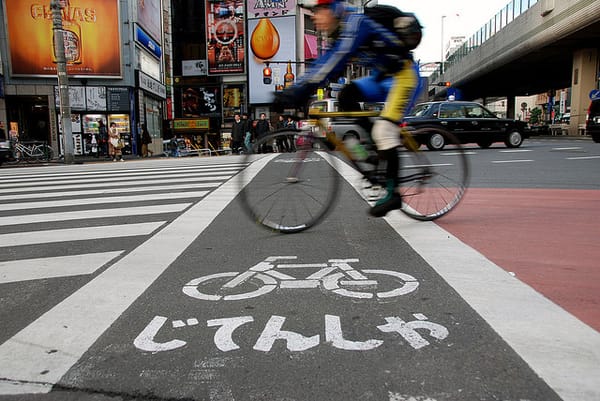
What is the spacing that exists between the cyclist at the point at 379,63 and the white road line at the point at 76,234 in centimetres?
179

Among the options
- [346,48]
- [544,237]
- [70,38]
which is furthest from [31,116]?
[544,237]

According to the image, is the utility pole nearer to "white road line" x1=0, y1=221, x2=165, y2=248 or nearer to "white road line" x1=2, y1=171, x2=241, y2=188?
"white road line" x1=2, y1=171, x2=241, y2=188

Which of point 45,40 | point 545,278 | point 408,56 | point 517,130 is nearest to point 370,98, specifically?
point 408,56

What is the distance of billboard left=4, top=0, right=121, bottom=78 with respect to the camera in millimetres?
26266

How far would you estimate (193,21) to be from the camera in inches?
1954

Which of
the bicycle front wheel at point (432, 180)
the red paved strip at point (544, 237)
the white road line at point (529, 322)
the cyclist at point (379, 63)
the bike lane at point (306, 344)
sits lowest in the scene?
the bike lane at point (306, 344)

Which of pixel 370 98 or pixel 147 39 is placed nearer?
pixel 370 98

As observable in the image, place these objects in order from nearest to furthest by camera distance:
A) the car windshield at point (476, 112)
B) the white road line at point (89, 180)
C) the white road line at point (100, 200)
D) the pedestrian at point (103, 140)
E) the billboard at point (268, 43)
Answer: the white road line at point (100, 200)
the white road line at point (89, 180)
the car windshield at point (476, 112)
the pedestrian at point (103, 140)
the billboard at point (268, 43)

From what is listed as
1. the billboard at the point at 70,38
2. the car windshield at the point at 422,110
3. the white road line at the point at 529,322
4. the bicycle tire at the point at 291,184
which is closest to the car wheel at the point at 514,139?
the car windshield at the point at 422,110

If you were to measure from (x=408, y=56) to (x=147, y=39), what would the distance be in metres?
30.5

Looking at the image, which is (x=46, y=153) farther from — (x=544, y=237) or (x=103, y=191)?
(x=544, y=237)

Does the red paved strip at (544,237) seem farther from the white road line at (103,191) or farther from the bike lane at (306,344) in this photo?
the white road line at (103,191)

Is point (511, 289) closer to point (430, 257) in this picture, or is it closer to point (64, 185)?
point (430, 257)

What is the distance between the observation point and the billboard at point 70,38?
26.3 m
